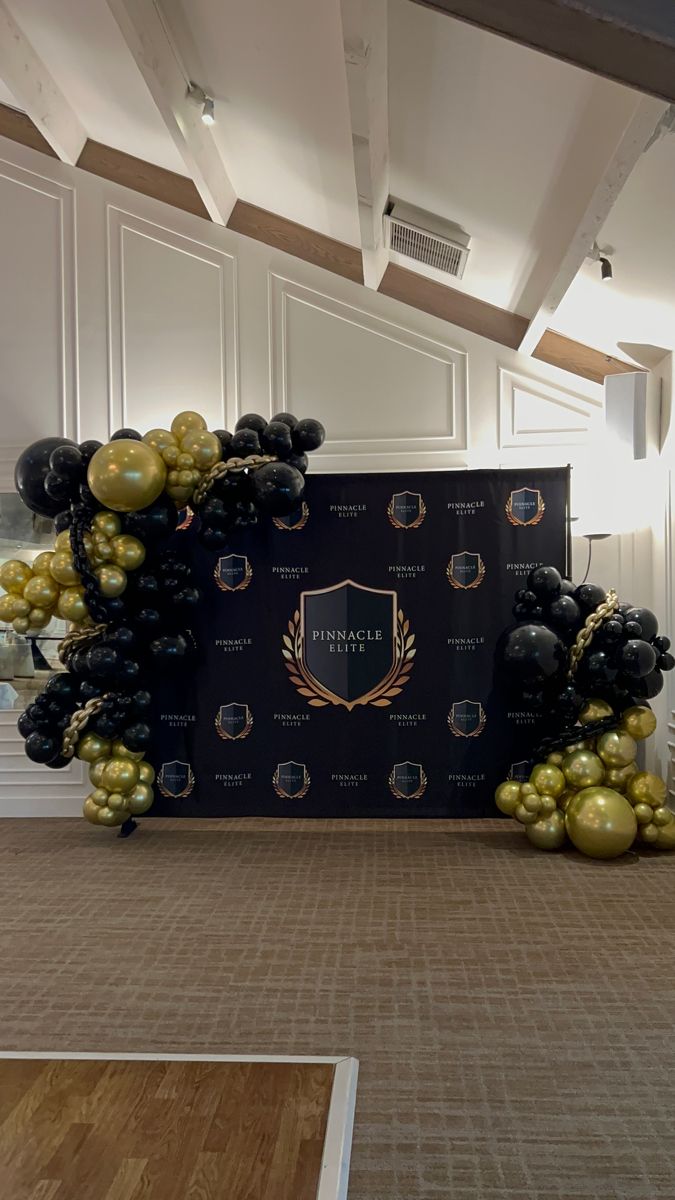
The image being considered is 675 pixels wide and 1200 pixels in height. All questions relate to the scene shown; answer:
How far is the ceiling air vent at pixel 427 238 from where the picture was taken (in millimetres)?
4387

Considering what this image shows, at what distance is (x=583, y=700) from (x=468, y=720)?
2.15 ft

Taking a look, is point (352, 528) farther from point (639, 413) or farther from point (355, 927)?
point (355, 927)

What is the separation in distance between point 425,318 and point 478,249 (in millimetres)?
706

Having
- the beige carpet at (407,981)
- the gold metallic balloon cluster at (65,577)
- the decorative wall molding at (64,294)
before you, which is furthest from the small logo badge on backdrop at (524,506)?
the decorative wall molding at (64,294)

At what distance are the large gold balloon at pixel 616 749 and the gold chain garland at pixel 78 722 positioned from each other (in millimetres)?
2465

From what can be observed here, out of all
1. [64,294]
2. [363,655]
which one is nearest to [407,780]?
[363,655]

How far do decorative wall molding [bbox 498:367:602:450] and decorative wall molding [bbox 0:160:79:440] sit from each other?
2543 mm

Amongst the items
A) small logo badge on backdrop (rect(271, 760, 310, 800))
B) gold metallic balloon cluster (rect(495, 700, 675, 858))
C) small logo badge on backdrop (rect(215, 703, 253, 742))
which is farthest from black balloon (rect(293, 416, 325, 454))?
gold metallic balloon cluster (rect(495, 700, 675, 858))

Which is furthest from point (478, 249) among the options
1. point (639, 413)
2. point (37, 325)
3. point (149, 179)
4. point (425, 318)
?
point (37, 325)

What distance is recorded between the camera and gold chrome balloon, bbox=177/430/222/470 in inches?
170

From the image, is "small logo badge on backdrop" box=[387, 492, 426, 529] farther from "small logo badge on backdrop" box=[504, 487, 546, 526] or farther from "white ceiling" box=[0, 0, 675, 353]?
"white ceiling" box=[0, 0, 675, 353]

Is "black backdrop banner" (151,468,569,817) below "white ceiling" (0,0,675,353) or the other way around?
below

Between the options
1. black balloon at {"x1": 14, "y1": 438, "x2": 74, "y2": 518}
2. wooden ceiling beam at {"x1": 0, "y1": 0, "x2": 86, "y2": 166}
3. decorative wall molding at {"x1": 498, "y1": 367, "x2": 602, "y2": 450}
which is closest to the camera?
wooden ceiling beam at {"x1": 0, "y1": 0, "x2": 86, "y2": 166}

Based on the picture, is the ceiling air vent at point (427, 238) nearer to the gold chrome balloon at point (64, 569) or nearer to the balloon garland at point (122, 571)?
the balloon garland at point (122, 571)
